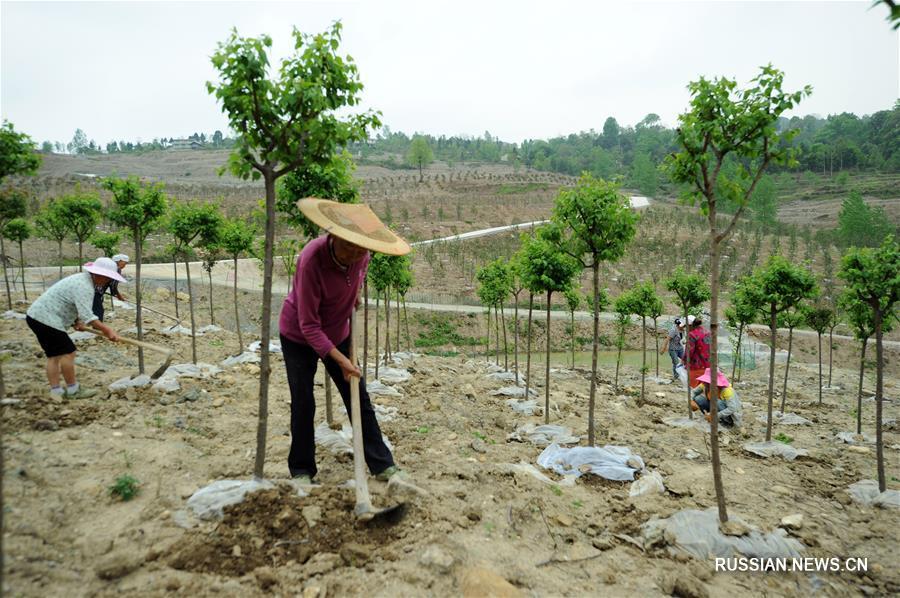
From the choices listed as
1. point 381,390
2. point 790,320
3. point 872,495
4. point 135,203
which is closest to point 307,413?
point 381,390

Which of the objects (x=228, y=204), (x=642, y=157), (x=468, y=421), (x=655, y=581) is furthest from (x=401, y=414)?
(x=642, y=157)

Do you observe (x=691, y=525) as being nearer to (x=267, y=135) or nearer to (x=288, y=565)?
(x=288, y=565)

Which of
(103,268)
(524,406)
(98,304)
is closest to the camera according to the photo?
(103,268)

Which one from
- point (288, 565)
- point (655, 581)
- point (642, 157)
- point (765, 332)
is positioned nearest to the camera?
point (288, 565)

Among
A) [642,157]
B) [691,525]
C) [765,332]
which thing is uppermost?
[642,157]

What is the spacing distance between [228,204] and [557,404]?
48086 millimetres

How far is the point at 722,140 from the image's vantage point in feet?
15.0

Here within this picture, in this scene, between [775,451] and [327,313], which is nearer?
[327,313]

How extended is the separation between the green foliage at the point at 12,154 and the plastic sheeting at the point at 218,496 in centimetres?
382

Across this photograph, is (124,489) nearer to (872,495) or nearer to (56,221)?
(872,495)

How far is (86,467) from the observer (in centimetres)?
412

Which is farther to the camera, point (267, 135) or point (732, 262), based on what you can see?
point (732, 262)

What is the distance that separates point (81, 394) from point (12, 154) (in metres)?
3.19

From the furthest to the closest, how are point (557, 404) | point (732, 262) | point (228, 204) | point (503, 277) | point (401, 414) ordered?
point (228, 204), point (732, 262), point (503, 277), point (557, 404), point (401, 414)
